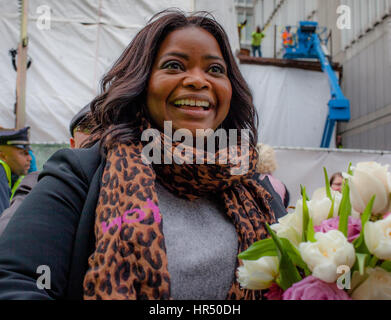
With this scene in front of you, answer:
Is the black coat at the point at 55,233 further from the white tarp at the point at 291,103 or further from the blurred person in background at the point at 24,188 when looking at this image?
the white tarp at the point at 291,103

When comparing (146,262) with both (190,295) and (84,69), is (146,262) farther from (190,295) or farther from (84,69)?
(84,69)

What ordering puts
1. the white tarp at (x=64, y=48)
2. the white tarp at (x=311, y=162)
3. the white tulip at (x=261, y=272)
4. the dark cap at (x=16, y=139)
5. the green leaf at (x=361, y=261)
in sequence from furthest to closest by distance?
the white tarp at (x=64, y=48)
the white tarp at (x=311, y=162)
the dark cap at (x=16, y=139)
the white tulip at (x=261, y=272)
the green leaf at (x=361, y=261)

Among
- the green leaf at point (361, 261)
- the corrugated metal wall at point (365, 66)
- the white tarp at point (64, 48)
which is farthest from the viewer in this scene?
the corrugated metal wall at point (365, 66)

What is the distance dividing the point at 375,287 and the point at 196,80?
815 millimetres

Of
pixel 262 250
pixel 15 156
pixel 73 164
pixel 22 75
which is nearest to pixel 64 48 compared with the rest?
pixel 22 75

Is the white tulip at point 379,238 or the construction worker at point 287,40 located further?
the construction worker at point 287,40

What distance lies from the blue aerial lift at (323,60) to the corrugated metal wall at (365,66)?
46.8 inches

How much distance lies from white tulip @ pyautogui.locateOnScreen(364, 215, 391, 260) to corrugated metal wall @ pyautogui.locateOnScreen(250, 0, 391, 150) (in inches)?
428

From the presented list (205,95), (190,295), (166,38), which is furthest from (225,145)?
(190,295)

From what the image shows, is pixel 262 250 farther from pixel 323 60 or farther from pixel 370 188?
pixel 323 60

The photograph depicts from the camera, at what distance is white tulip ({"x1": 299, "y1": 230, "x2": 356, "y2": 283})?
2.30 ft

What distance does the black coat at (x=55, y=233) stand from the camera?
3.14 ft

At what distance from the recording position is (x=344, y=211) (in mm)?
777

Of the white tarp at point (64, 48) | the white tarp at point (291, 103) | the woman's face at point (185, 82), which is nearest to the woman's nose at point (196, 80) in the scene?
the woman's face at point (185, 82)
